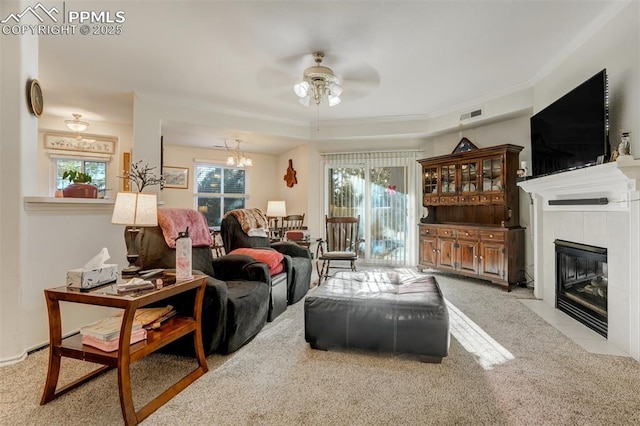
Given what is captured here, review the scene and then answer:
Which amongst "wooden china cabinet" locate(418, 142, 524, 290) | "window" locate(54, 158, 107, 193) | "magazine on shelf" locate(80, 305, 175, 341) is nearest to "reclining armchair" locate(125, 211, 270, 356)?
"magazine on shelf" locate(80, 305, 175, 341)

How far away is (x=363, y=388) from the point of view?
178 centimetres

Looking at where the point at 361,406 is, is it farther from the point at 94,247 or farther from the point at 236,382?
the point at 94,247

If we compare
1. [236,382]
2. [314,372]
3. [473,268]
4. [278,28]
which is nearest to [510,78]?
[473,268]

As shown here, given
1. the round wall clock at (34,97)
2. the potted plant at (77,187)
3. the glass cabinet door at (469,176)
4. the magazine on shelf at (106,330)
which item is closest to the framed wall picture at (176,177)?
the potted plant at (77,187)

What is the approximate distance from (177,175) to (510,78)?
5.88 m

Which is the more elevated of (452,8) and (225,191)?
(452,8)

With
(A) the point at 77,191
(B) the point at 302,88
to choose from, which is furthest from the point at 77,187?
(B) the point at 302,88

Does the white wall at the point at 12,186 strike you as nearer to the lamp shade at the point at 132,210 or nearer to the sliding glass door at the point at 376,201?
the lamp shade at the point at 132,210

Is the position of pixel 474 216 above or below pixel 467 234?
above

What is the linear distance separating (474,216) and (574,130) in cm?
222

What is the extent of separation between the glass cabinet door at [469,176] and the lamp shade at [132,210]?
4087 mm

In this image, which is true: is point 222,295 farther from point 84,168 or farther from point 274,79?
point 84,168

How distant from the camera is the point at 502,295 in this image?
3.73 meters

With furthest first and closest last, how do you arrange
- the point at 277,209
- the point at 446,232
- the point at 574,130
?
the point at 277,209 → the point at 446,232 → the point at 574,130
